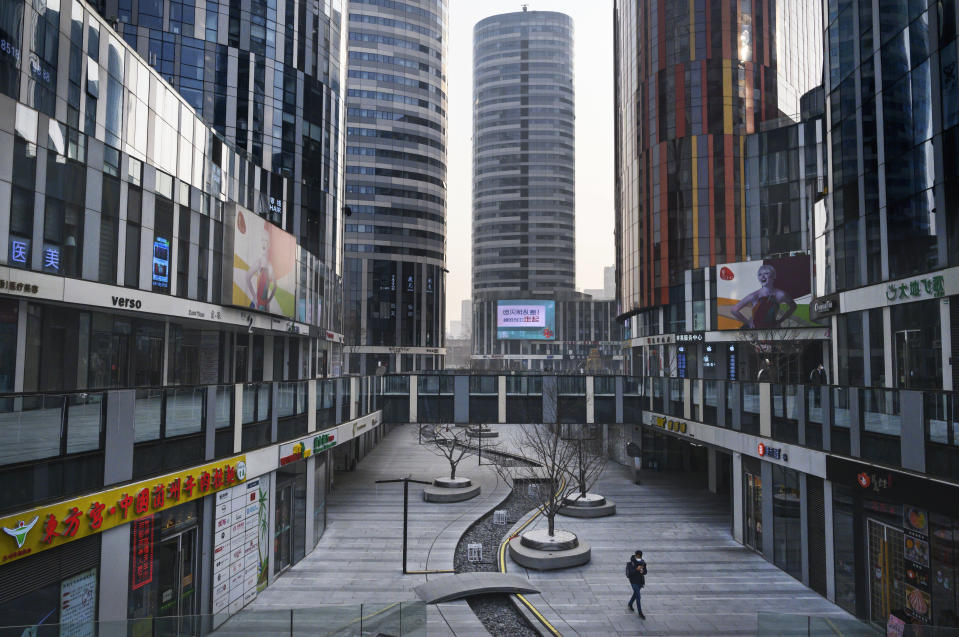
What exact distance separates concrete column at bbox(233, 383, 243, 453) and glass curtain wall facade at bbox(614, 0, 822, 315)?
49960mm

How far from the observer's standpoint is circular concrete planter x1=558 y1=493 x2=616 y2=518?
36094mm

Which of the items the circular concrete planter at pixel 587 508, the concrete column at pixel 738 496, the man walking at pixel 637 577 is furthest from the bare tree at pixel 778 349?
the man walking at pixel 637 577

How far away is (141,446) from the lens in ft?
54.0

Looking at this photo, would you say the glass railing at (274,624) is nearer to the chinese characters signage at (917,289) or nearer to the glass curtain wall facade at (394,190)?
the chinese characters signage at (917,289)

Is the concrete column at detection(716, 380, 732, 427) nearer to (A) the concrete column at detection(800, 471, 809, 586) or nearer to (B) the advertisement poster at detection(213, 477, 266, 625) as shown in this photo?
(A) the concrete column at detection(800, 471, 809, 586)

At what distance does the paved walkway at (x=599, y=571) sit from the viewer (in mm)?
21562

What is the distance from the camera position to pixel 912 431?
17.5m

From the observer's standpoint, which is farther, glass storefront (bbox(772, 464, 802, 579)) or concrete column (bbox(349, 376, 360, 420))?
concrete column (bbox(349, 376, 360, 420))

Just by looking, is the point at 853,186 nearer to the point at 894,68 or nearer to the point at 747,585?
the point at 894,68

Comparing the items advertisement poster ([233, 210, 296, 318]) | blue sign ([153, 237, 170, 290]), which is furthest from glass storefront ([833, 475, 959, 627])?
advertisement poster ([233, 210, 296, 318])

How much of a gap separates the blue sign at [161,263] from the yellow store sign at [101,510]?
11.8m

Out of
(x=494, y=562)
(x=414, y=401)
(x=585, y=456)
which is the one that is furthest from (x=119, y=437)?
(x=585, y=456)

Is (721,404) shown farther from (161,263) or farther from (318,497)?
(161,263)

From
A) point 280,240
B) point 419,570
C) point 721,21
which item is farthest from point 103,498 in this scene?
point 721,21
